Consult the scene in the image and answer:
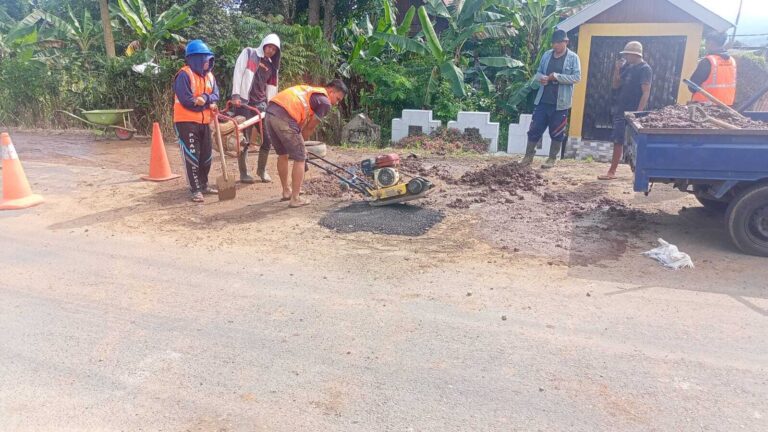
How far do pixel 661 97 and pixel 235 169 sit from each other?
8791 millimetres

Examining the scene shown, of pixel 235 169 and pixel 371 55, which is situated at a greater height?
pixel 371 55

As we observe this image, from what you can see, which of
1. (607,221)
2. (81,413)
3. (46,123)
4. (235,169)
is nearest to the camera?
(81,413)

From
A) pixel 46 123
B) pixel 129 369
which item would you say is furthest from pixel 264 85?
pixel 46 123

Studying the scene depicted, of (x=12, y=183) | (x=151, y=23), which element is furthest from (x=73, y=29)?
(x=12, y=183)

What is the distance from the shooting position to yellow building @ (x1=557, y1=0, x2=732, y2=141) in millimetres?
11352

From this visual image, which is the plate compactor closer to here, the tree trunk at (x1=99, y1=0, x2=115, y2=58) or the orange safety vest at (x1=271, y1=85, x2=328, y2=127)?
the orange safety vest at (x1=271, y1=85, x2=328, y2=127)

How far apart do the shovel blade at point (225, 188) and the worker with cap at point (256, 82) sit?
2.47 ft

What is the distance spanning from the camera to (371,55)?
49.3ft

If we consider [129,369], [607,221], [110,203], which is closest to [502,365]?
[129,369]

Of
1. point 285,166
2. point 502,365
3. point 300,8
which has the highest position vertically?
point 300,8

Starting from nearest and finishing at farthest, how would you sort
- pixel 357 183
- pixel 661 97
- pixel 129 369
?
pixel 129 369 → pixel 357 183 → pixel 661 97

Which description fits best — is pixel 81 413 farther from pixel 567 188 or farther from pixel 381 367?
pixel 567 188

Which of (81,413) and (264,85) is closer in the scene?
(81,413)

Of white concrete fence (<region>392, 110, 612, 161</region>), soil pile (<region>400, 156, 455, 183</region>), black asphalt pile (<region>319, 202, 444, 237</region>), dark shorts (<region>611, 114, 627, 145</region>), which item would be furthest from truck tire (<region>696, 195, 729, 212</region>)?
white concrete fence (<region>392, 110, 612, 161</region>)
